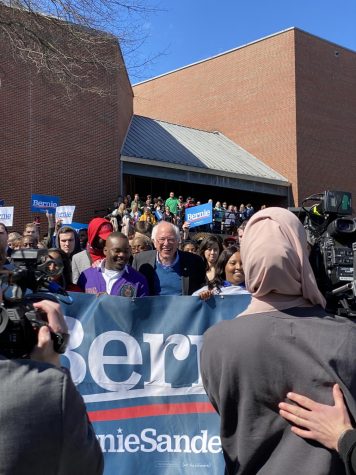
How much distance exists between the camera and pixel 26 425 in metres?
1.43

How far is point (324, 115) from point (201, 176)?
9967mm

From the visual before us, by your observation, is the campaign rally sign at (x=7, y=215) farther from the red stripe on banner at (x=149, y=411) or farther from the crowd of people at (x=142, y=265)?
the red stripe on banner at (x=149, y=411)

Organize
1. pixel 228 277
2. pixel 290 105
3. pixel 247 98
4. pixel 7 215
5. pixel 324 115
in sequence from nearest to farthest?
pixel 228 277
pixel 7 215
pixel 290 105
pixel 324 115
pixel 247 98

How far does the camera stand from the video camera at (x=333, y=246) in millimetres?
3008

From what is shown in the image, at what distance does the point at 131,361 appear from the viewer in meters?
3.78

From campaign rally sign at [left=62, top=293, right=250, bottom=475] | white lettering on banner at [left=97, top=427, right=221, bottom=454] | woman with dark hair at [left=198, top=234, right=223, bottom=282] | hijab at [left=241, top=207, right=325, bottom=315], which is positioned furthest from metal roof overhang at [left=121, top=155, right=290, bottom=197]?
hijab at [left=241, top=207, right=325, bottom=315]

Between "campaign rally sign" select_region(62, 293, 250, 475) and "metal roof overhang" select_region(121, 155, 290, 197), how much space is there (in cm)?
1967

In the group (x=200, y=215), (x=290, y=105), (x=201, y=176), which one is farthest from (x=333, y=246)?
(x=290, y=105)

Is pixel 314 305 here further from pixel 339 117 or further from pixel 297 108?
pixel 339 117

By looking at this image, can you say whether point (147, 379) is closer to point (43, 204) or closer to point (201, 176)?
point (43, 204)

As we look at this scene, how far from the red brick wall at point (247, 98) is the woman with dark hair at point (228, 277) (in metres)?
26.9

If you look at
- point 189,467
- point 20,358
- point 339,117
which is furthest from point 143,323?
point 339,117

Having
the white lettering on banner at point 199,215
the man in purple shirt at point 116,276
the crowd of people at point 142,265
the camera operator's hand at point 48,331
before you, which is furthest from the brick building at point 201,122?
the camera operator's hand at point 48,331

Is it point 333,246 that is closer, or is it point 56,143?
point 333,246
